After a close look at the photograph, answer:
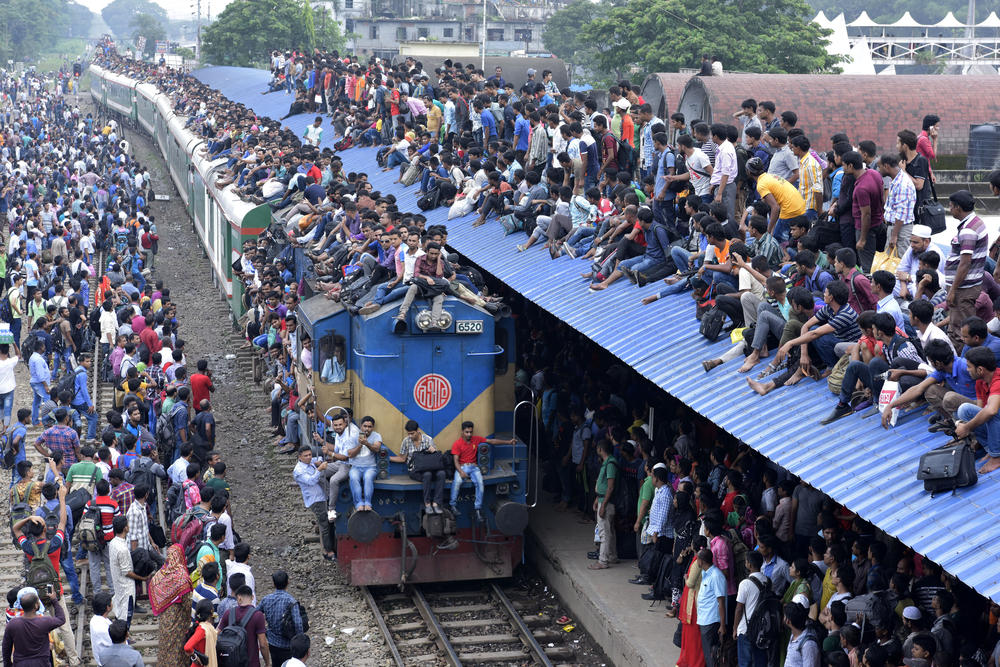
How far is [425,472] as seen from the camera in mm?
11438

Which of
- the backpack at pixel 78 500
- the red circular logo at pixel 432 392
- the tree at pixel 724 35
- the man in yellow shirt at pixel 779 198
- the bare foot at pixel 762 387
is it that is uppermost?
the tree at pixel 724 35

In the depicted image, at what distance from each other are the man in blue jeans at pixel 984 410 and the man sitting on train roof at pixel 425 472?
5.80 m

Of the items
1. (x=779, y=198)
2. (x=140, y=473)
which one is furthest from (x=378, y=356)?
(x=779, y=198)

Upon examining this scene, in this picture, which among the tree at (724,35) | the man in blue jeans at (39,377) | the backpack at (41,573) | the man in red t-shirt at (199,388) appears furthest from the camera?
the tree at (724,35)

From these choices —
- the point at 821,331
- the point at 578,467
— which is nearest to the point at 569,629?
the point at 578,467

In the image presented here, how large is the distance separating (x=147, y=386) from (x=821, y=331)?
33.4ft

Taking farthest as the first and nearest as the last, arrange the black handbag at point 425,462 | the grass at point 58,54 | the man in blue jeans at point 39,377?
the grass at point 58,54 < the man in blue jeans at point 39,377 < the black handbag at point 425,462

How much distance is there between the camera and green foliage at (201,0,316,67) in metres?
67.9

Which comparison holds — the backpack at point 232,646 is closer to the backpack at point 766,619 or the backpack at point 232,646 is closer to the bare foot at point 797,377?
the backpack at point 766,619

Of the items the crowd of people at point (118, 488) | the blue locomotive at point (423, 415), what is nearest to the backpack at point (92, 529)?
the crowd of people at point (118, 488)

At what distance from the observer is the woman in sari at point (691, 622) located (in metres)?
9.64

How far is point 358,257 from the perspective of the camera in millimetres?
14125

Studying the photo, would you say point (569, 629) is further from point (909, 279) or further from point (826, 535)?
point (909, 279)

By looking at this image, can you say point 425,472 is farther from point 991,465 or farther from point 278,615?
point 991,465
